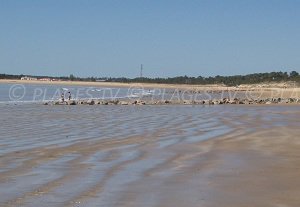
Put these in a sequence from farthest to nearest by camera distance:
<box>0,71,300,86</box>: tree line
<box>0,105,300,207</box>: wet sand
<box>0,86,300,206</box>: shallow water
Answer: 1. <box>0,71,300,86</box>: tree line
2. <box>0,86,300,206</box>: shallow water
3. <box>0,105,300,207</box>: wet sand

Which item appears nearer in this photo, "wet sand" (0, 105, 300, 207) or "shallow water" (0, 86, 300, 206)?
"wet sand" (0, 105, 300, 207)

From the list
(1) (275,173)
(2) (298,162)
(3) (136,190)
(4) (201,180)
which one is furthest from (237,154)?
(3) (136,190)

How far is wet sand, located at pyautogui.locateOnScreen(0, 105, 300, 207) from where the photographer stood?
19.0 feet

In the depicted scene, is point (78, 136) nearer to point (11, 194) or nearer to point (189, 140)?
point (189, 140)

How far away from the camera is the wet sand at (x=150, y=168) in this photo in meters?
5.80

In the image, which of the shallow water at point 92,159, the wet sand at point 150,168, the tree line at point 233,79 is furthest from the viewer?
the tree line at point 233,79

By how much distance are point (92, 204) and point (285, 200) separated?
6.60 ft

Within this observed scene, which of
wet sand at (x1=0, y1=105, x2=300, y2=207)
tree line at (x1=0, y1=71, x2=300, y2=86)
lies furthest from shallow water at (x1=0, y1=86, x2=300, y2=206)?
tree line at (x1=0, y1=71, x2=300, y2=86)

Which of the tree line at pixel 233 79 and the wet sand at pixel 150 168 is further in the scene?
the tree line at pixel 233 79

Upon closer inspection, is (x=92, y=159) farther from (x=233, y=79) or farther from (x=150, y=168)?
(x=233, y=79)

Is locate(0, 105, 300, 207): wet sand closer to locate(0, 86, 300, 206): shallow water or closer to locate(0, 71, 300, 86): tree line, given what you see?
locate(0, 86, 300, 206): shallow water

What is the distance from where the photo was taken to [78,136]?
12.6m

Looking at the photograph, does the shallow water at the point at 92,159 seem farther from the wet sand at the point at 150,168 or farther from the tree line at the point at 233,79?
the tree line at the point at 233,79

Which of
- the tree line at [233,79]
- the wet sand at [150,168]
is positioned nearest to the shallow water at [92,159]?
the wet sand at [150,168]
